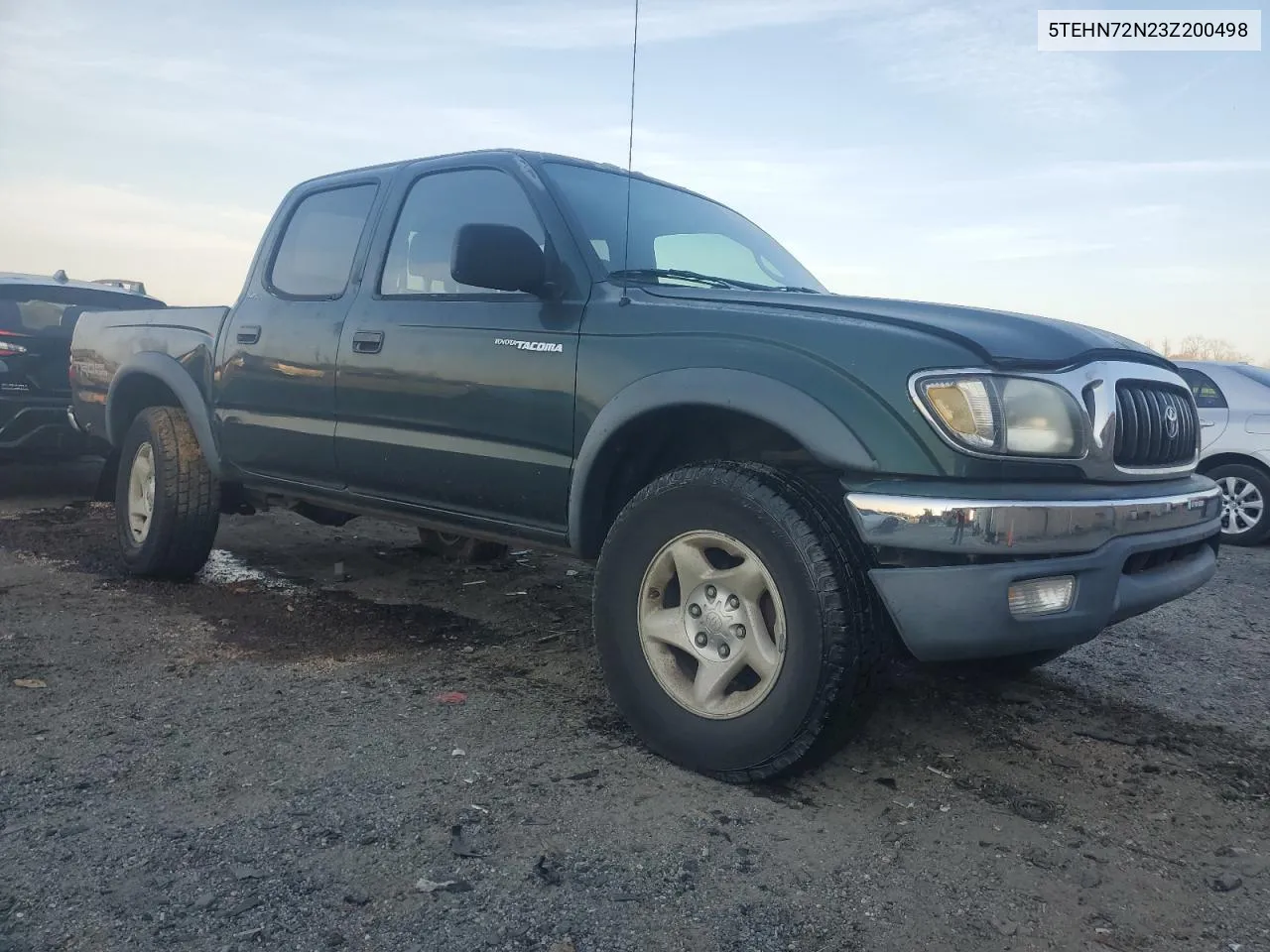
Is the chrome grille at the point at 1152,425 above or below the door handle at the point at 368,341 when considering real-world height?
below

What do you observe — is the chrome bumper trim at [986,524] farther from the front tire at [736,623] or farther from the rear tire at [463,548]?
the rear tire at [463,548]

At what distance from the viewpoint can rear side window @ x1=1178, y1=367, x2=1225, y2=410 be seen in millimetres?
7859

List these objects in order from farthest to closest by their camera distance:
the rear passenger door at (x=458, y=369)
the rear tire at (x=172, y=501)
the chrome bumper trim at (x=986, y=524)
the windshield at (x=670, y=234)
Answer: the rear tire at (x=172, y=501) → the windshield at (x=670, y=234) → the rear passenger door at (x=458, y=369) → the chrome bumper trim at (x=986, y=524)

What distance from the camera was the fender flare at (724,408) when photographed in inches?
100

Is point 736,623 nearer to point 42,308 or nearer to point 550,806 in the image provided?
point 550,806

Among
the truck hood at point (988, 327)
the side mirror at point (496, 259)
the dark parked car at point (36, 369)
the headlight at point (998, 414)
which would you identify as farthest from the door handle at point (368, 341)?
the dark parked car at point (36, 369)

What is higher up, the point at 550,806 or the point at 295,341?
the point at 295,341

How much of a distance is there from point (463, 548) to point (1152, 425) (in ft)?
12.8

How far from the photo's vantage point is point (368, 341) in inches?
151

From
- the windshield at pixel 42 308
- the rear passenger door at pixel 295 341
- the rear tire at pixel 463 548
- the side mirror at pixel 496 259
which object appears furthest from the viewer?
the windshield at pixel 42 308

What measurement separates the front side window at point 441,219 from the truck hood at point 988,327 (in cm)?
98

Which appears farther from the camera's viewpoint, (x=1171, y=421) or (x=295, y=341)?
(x=295, y=341)

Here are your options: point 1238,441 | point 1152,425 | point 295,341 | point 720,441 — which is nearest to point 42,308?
point 295,341

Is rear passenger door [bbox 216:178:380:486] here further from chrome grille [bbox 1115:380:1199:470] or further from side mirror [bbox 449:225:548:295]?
chrome grille [bbox 1115:380:1199:470]
